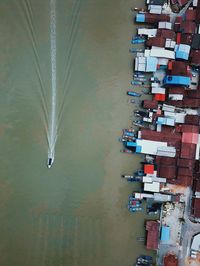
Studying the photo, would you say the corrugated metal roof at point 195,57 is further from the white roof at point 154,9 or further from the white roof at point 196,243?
the white roof at point 196,243

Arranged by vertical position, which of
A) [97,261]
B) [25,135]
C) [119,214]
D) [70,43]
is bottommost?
[97,261]

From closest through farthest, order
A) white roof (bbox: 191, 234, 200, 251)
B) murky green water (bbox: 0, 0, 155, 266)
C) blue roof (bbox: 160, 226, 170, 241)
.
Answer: murky green water (bbox: 0, 0, 155, 266), blue roof (bbox: 160, 226, 170, 241), white roof (bbox: 191, 234, 200, 251)

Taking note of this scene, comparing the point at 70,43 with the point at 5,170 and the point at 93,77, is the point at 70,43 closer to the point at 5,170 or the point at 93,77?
the point at 93,77

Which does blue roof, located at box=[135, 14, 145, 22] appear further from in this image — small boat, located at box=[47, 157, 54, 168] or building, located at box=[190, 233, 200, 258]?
building, located at box=[190, 233, 200, 258]

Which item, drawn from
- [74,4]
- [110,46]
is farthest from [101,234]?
[74,4]

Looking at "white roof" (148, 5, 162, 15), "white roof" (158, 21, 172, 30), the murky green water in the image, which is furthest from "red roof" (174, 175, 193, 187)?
"white roof" (148, 5, 162, 15)

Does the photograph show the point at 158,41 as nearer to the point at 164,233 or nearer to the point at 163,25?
the point at 163,25
